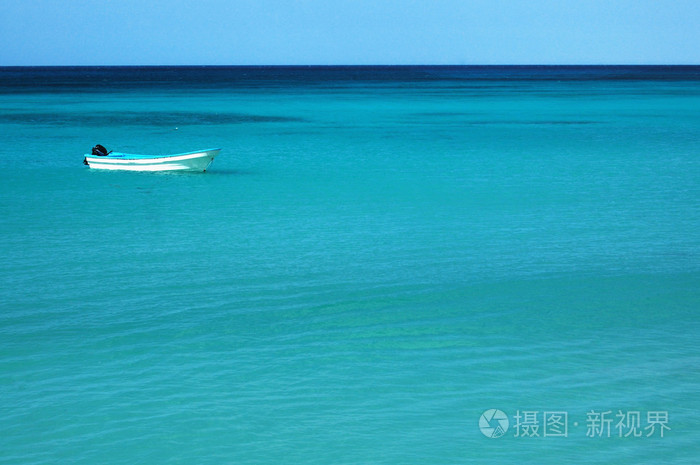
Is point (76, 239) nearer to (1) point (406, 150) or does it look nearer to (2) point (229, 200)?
(2) point (229, 200)

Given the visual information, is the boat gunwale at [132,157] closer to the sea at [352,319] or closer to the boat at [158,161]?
the boat at [158,161]

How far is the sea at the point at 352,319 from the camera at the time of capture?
7.45 meters

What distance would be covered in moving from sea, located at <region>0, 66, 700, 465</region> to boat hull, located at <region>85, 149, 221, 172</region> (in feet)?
2.48

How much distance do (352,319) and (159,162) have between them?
15.7 m

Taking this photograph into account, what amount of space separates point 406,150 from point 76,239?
17230 millimetres

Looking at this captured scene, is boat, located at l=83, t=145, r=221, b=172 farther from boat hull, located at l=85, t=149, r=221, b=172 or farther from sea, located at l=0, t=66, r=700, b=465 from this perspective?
sea, located at l=0, t=66, r=700, b=465

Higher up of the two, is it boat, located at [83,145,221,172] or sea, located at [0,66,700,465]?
boat, located at [83,145,221,172]

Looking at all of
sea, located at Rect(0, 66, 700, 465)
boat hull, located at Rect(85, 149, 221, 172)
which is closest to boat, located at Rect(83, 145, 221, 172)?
boat hull, located at Rect(85, 149, 221, 172)

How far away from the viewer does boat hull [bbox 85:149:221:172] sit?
24.6 m

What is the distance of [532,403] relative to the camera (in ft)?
26.1

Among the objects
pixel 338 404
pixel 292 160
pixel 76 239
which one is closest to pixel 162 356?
pixel 338 404

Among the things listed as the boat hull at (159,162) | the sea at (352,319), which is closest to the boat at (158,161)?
the boat hull at (159,162)

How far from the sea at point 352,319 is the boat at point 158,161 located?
29.8 inches

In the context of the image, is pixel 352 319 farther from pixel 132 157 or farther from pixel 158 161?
pixel 132 157
